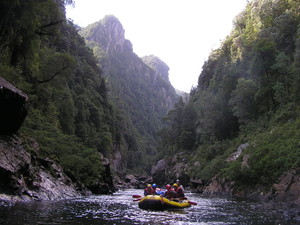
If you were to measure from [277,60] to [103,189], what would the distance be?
24.7 meters

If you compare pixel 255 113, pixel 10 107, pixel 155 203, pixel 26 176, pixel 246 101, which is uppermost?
pixel 246 101

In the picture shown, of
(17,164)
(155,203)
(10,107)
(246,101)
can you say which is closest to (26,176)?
(17,164)

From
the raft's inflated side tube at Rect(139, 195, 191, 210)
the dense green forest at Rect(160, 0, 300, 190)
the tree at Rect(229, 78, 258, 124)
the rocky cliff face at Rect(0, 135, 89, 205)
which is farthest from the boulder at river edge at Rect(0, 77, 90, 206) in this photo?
the tree at Rect(229, 78, 258, 124)

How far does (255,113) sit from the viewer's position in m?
40.8

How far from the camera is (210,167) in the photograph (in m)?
37.2

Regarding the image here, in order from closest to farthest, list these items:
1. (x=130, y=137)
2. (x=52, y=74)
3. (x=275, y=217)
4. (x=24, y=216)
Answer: (x=24, y=216)
(x=275, y=217)
(x=52, y=74)
(x=130, y=137)

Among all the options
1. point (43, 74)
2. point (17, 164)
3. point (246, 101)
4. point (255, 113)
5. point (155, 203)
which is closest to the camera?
point (17, 164)

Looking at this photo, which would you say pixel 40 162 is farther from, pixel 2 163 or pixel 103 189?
pixel 103 189

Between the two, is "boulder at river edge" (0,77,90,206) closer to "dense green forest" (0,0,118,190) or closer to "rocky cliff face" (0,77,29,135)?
"rocky cliff face" (0,77,29,135)

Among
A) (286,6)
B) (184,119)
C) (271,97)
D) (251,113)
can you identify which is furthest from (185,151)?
(286,6)

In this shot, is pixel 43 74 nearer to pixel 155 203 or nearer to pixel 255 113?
pixel 155 203

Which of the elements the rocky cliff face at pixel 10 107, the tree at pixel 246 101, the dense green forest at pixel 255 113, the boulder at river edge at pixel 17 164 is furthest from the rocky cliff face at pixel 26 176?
the tree at pixel 246 101

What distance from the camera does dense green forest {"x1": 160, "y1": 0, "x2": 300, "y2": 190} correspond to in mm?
26047

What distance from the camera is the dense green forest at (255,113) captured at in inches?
1025
